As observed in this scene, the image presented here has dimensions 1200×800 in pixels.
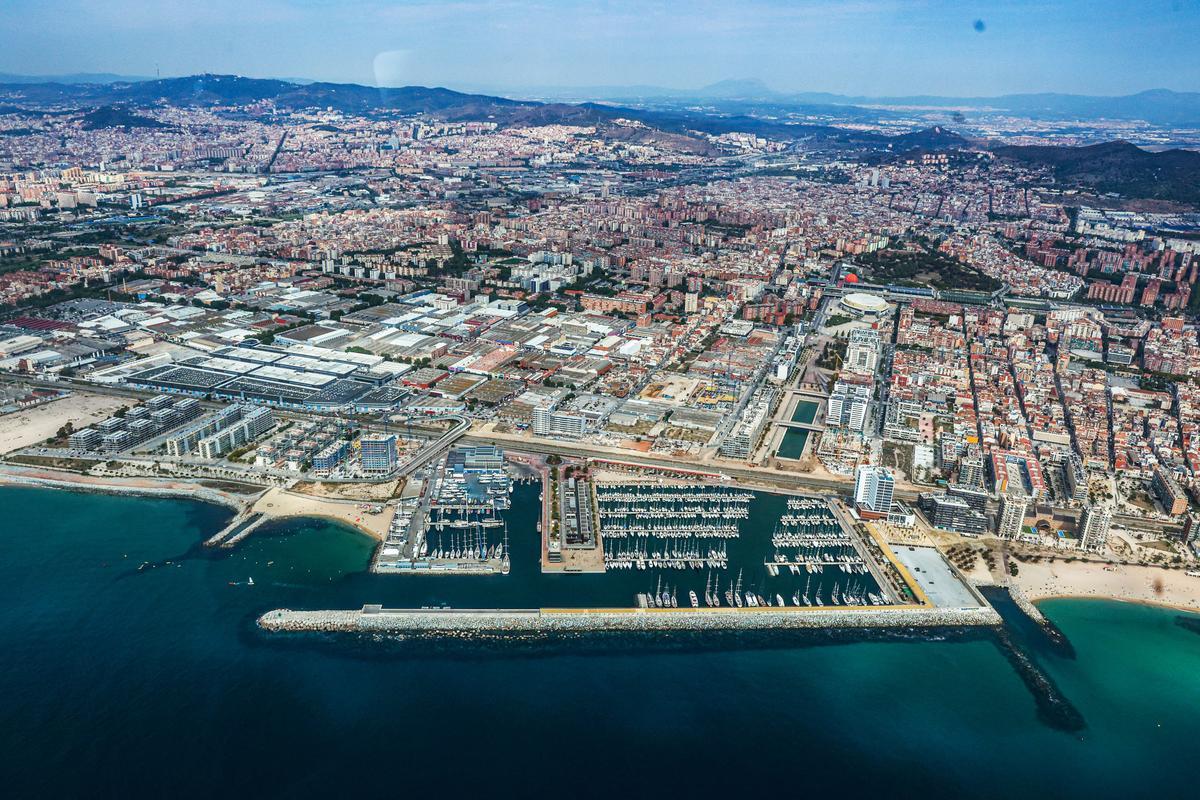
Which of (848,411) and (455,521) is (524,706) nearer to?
(455,521)

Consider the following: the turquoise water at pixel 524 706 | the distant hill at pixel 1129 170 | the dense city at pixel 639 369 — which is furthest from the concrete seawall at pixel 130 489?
the distant hill at pixel 1129 170

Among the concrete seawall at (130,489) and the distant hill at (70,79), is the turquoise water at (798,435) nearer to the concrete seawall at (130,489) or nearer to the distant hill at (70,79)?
the concrete seawall at (130,489)

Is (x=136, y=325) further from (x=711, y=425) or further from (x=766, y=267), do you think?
(x=766, y=267)

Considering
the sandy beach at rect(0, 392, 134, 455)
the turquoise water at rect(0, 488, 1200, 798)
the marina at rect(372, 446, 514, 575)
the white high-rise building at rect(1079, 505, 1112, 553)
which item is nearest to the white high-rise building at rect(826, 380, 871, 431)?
the white high-rise building at rect(1079, 505, 1112, 553)

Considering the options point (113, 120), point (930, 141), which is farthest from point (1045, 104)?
point (113, 120)

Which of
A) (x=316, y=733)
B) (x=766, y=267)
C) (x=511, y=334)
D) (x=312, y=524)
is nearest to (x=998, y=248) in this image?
(x=766, y=267)
